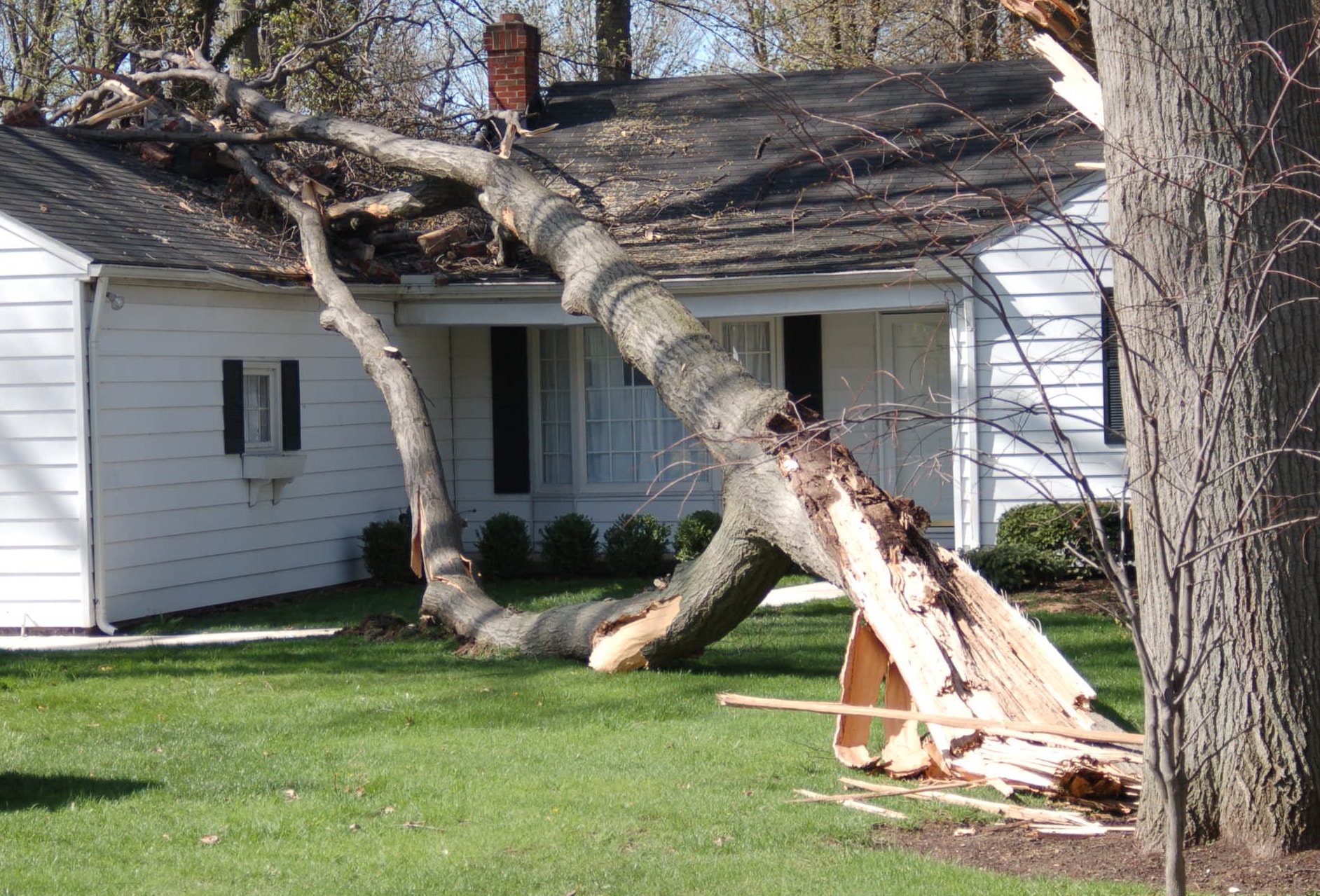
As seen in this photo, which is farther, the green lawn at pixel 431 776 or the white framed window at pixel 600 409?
the white framed window at pixel 600 409

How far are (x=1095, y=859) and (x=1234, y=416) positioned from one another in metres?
1.69

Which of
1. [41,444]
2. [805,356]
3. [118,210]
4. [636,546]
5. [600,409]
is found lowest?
[636,546]

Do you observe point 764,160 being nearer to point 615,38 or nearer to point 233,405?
point 233,405

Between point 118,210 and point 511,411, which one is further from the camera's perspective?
point 511,411

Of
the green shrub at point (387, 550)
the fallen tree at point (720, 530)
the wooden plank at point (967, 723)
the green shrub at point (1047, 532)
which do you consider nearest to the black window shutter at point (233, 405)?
the fallen tree at point (720, 530)

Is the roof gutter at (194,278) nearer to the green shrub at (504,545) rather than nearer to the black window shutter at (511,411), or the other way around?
the black window shutter at (511,411)

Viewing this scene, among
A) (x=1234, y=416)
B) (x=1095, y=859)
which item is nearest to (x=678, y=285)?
(x=1234, y=416)

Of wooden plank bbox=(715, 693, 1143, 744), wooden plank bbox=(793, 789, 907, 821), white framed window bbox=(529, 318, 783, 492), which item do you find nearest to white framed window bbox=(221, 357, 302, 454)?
white framed window bbox=(529, 318, 783, 492)

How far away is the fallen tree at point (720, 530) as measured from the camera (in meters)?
6.24

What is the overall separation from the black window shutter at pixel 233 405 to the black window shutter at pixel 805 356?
18.0 ft

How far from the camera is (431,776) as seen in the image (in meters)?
6.39

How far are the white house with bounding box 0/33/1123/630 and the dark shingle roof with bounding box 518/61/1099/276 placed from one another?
0.16 ft

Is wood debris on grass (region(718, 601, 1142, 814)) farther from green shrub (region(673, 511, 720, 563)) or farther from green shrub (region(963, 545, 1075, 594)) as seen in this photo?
green shrub (region(673, 511, 720, 563))

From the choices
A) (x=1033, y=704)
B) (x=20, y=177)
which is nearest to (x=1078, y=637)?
(x=1033, y=704)
